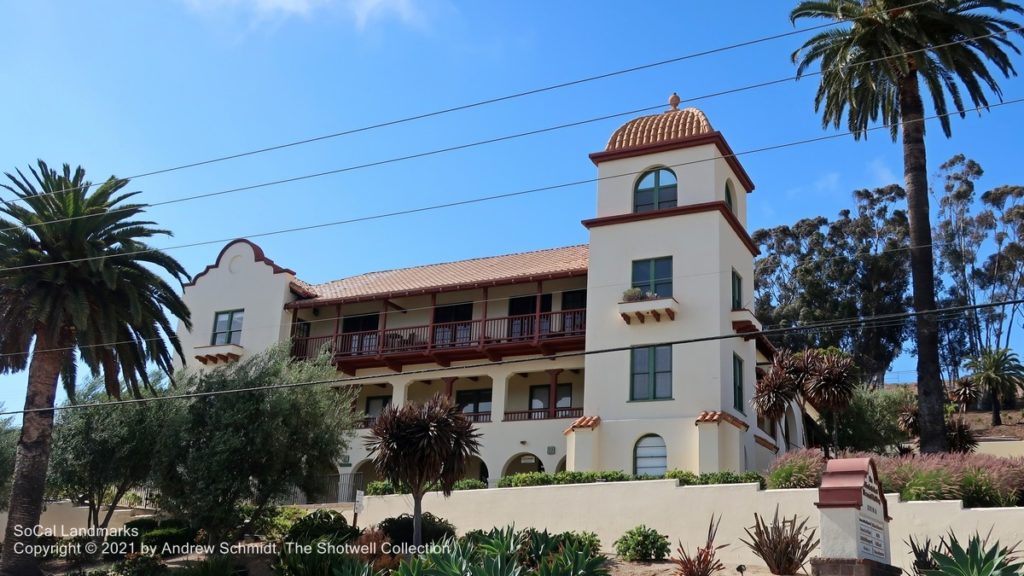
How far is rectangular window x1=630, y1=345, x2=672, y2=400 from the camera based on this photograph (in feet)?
103

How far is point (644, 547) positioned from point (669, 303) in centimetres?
1021

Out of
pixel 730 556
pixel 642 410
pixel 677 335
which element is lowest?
pixel 730 556

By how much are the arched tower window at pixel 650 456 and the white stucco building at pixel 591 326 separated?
4 cm

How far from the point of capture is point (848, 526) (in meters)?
16.4

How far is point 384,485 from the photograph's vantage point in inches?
1223

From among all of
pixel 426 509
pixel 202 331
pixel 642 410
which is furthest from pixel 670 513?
pixel 202 331

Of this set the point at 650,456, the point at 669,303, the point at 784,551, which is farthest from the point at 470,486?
the point at 784,551

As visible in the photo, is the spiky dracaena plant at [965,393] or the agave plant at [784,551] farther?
the spiky dracaena plant at [965,393]

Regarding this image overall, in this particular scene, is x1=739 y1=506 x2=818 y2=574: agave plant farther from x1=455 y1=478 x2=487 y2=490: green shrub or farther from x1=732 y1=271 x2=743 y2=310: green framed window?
x1=732 y1=271 x2=743 y2=310: green framed window

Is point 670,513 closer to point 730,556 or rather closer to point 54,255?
point 730,556

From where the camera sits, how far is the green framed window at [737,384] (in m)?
32.0

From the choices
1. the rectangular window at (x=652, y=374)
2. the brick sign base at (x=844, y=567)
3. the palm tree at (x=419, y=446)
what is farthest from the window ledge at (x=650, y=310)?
the brick sign base at (x=844, y=567)

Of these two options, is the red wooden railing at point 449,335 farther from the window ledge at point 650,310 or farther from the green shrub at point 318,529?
the green shrub at point 318,529

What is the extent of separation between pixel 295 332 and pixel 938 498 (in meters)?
26.3
